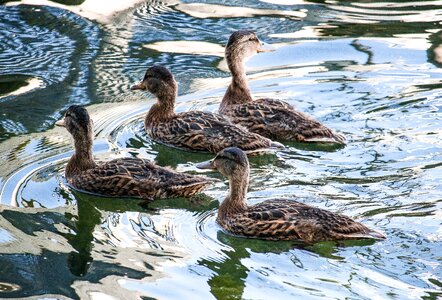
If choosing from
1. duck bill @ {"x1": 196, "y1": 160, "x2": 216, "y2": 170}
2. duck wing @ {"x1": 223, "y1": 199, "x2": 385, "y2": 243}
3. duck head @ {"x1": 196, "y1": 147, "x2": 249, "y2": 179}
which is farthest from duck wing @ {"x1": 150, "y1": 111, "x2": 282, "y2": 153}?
duck wing @ {"x1": 223, "y1": 199, "x2": 385, "y2": 243}

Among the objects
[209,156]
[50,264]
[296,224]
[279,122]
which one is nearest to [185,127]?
[209,156]

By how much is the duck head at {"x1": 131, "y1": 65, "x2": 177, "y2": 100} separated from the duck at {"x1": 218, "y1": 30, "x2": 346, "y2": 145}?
1.92 feet

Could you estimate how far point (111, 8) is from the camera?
1416 cm

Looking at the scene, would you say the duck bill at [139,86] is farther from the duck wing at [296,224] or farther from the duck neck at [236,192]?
the duck wing at [296,224]

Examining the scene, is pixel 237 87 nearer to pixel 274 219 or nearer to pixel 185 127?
pixel 185 127

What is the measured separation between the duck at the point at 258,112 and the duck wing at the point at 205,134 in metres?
0.28

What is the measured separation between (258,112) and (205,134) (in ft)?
2.25

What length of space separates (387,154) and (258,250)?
2.07m

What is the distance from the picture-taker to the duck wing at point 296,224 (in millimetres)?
8211

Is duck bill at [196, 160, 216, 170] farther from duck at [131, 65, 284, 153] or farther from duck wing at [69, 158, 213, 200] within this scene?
duck at [131, 65, 284, 153]

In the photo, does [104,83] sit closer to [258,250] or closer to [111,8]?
[111,8]

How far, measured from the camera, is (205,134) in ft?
34.4

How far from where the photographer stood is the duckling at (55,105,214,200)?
30.4ft

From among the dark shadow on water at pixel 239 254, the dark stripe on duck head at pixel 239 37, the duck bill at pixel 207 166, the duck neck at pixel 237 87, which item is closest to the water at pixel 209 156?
the dark shadow on water at pixel 239 254
